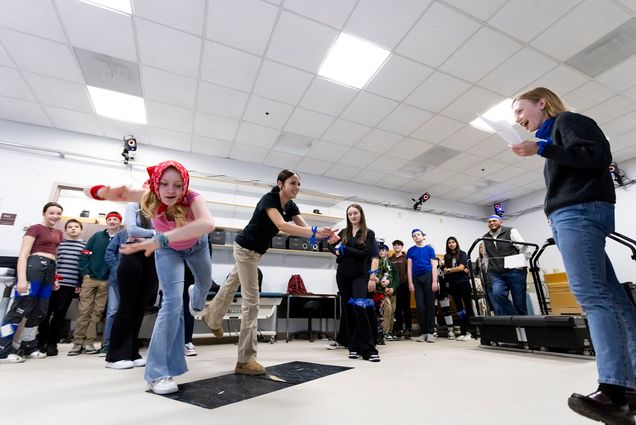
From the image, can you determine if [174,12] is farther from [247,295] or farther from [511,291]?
[511,291]

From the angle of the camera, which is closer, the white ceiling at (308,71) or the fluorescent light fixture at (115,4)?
the fluorescent light fixture at (115,4)

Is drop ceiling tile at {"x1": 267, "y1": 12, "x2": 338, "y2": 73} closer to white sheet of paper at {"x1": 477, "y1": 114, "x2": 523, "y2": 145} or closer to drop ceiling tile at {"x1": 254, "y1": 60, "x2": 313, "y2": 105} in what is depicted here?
drop ceiling tile at {"x1": 254, "y1": 60, "x2": 313, "y2": 105}

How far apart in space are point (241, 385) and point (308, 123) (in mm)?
3992

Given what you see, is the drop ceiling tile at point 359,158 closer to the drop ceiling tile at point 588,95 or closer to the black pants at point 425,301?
the black pants at point 425,301

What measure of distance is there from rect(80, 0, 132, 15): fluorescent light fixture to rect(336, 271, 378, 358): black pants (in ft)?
10.8

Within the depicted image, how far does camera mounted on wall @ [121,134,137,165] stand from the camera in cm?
511

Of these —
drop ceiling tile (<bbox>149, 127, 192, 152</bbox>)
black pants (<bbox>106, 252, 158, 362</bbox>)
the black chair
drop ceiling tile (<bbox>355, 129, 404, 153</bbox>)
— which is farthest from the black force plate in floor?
drop ceiling tile (<bbox>149, 127, 192, 152</bbox>)

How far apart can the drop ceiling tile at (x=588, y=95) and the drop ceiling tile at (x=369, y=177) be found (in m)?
3.33

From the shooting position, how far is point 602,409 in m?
0.96

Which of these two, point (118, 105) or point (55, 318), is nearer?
point (55, 318)

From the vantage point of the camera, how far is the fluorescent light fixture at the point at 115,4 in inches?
113

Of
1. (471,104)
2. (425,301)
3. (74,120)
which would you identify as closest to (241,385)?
(425,301)

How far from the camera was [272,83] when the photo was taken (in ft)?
12.9

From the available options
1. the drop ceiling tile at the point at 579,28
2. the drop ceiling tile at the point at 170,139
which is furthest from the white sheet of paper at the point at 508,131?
the drop ceiling tile at the point at 170,139
